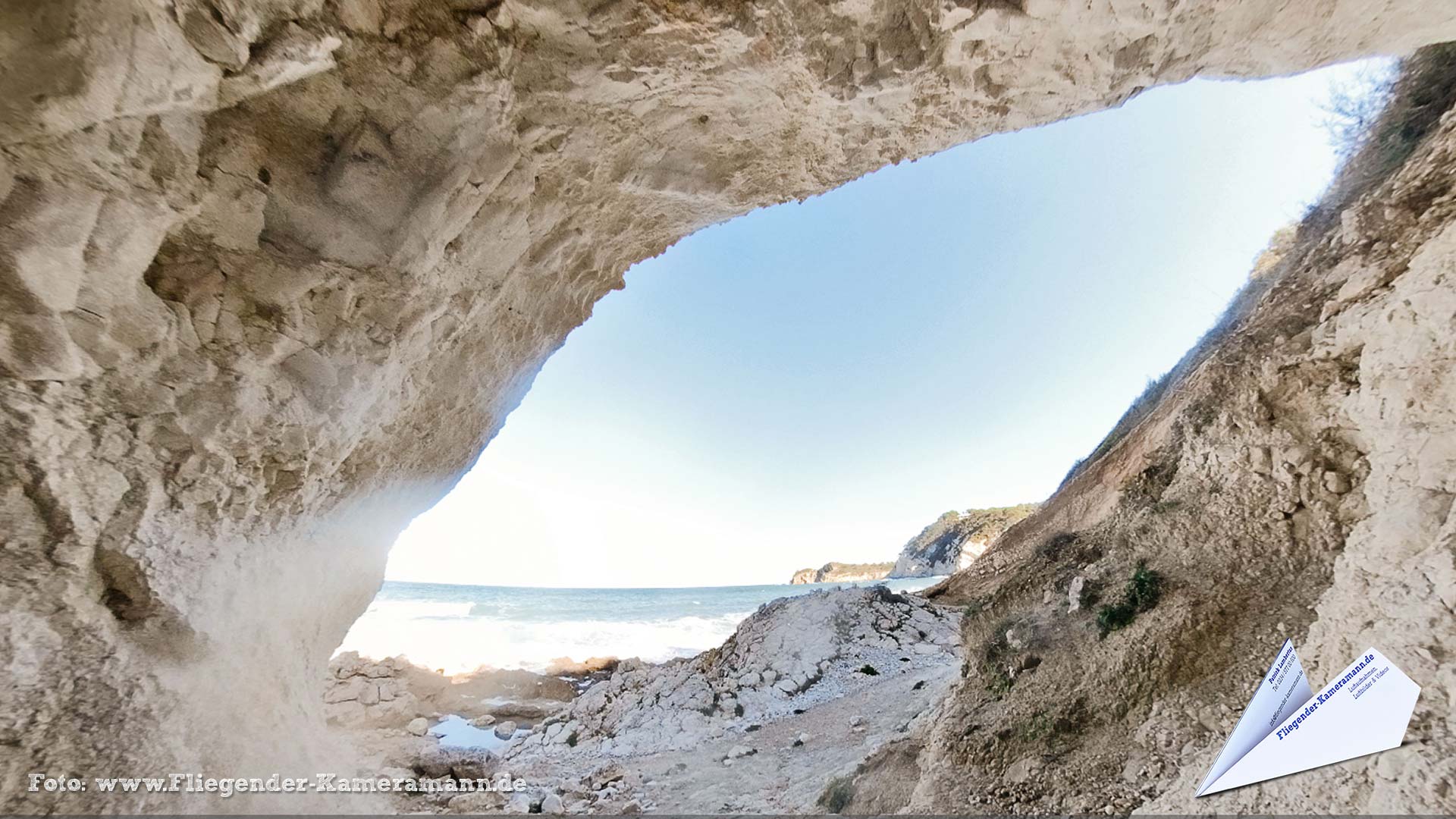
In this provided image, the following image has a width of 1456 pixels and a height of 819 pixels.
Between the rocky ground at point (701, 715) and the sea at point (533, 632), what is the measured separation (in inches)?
91.3

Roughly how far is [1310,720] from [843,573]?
68831 mm

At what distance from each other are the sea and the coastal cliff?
21.8m

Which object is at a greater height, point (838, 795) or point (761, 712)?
point (761, 712)

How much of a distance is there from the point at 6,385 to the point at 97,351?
0.28 metres

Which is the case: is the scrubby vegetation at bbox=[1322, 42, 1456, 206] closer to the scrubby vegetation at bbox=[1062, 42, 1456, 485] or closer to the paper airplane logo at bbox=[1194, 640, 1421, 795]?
the scrubby vegetation at bbox=[1062, 42, 1456, 485]

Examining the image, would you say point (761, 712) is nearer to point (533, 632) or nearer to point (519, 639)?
point (519, 639)

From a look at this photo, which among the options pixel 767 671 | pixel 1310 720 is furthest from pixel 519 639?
pixel 1310 720

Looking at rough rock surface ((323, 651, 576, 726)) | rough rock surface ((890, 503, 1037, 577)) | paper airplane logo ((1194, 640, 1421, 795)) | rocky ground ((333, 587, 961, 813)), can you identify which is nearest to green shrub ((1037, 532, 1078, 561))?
rocky ground ((333, 587, 961, 813))

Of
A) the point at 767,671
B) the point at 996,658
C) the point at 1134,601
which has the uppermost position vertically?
the point at 767,671

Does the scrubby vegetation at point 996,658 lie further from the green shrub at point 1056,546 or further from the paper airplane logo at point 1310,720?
the paper airplane logo at point 1310,720

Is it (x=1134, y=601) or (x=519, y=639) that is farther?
(x=519, y=639)

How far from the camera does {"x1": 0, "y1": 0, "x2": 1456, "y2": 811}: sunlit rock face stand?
213 cm

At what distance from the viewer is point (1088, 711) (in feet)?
13.5

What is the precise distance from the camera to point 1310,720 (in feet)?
8.75
